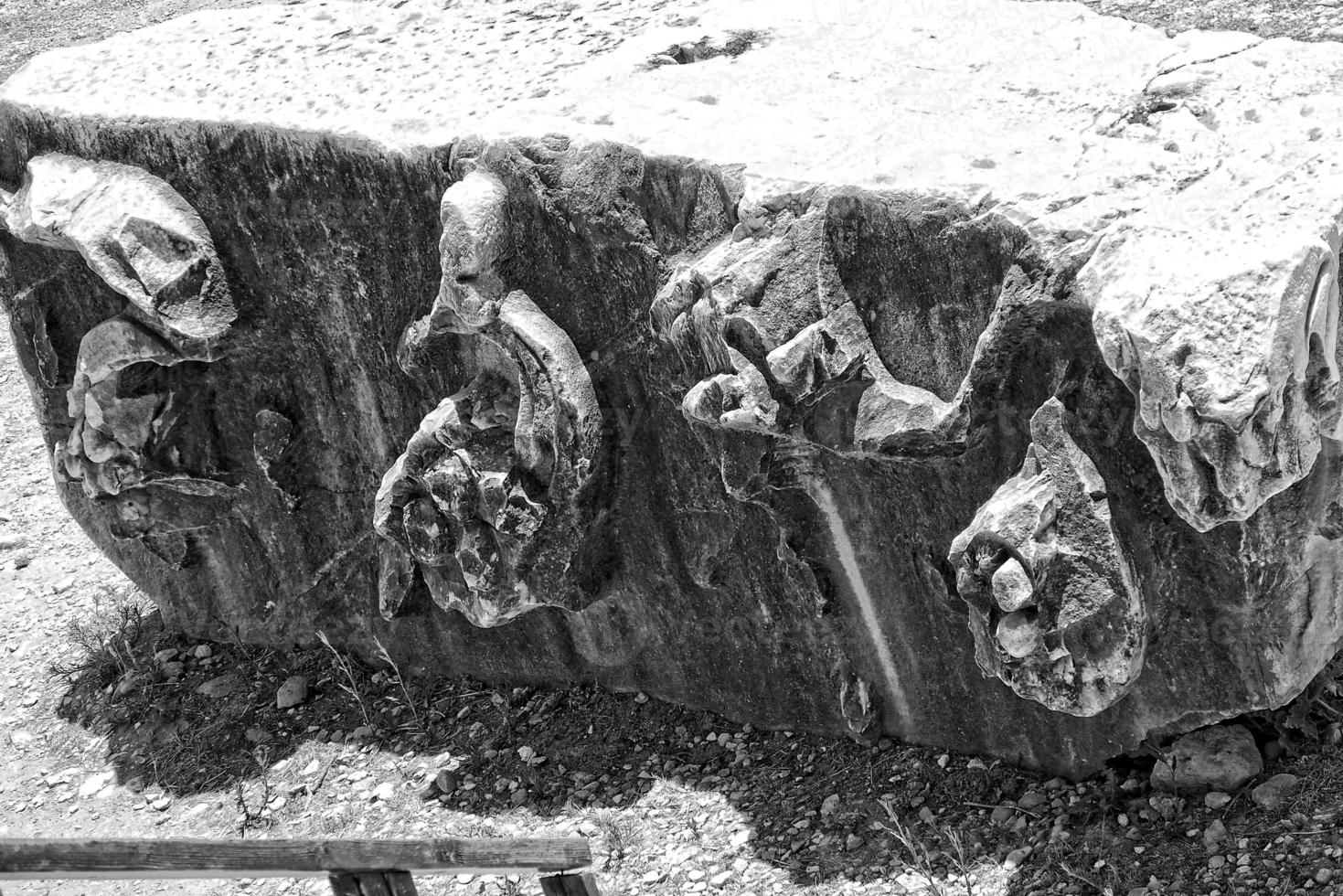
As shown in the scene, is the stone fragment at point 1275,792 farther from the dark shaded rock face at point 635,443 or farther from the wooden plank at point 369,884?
the wooden plank at point 369,884

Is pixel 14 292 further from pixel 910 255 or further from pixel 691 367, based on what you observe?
pixel 910 255

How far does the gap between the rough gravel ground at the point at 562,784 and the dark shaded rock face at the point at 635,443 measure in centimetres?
11

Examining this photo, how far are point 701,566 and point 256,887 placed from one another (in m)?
1.39

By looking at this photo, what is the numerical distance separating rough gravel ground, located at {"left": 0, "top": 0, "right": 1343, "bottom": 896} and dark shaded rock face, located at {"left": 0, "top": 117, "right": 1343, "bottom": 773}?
11 cm

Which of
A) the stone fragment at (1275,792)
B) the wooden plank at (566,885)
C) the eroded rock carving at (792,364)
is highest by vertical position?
the eroded rock carving at (792,364)

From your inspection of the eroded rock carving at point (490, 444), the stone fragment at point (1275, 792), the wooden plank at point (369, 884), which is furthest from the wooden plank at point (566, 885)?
the stone fragment at point (1275, 792)

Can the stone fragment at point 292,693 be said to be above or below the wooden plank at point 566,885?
below

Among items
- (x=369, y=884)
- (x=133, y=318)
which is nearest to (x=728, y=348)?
(x=369, y=884)

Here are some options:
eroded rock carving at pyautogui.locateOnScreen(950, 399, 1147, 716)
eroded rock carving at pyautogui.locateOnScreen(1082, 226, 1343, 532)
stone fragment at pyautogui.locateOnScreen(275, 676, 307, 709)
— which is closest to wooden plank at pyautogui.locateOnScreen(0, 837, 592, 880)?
eroded rock carving at pyautogui.locateOnScreen(950, 399, 1147, 716)

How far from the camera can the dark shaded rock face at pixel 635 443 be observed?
307 cm

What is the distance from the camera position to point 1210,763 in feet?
11.2

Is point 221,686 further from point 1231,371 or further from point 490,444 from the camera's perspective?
point 1231,371

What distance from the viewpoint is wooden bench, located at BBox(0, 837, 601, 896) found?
88.9 inches

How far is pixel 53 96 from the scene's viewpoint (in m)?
4.48
